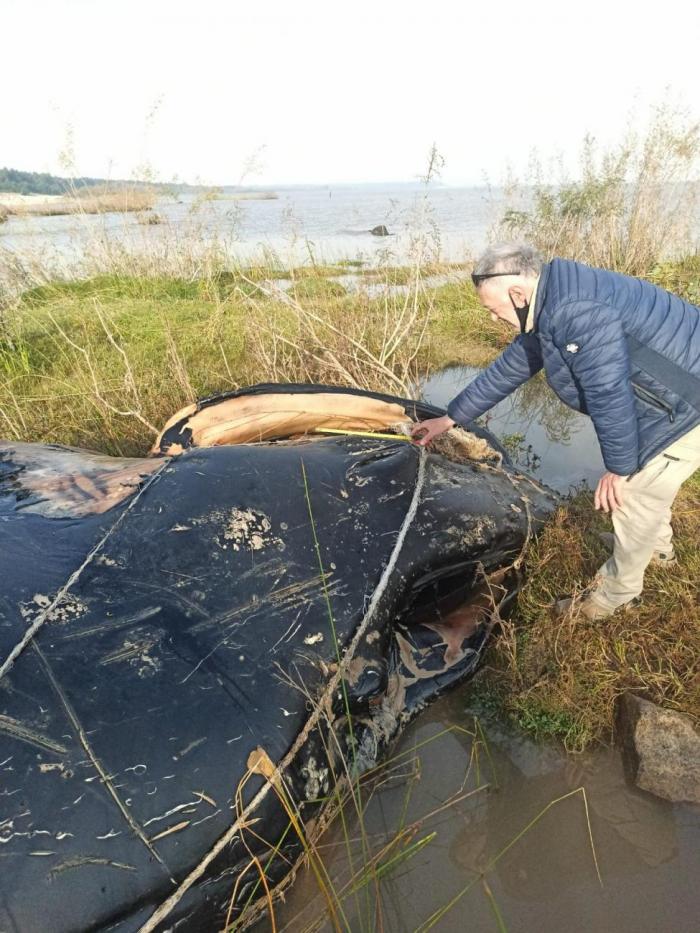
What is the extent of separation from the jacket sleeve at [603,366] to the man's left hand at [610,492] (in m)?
0.16

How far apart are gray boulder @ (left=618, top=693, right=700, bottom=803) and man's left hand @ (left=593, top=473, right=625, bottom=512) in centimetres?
77

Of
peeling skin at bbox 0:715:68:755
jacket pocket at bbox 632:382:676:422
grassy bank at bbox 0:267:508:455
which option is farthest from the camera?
grassy bank at bbox 0:267:508:455

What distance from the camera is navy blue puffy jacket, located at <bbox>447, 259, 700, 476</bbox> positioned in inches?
81.8

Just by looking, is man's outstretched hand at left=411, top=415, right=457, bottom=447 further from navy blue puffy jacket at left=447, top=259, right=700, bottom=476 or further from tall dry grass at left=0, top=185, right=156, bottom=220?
tall dry grass at left=0, top=185, right=156, bottom=220

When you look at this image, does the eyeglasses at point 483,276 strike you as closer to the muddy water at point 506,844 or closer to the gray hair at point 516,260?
the gray hair at point 516,260

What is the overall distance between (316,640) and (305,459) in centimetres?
79

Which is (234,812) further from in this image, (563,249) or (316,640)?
(563,249)

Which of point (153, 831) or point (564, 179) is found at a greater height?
point (564, 179)

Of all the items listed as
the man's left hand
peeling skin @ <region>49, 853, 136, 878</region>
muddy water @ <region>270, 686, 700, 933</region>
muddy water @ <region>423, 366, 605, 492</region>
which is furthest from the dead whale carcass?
muddy water @ <region>423, 366, 605, 492</region>

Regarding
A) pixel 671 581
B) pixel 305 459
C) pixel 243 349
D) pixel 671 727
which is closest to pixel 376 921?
pixel 671 727

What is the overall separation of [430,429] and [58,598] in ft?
5.90

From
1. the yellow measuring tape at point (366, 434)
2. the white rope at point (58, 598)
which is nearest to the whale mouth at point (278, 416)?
the yellow measuring tape at point (366, 434)

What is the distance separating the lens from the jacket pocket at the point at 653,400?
85.8 inches

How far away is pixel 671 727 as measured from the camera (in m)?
2.20
